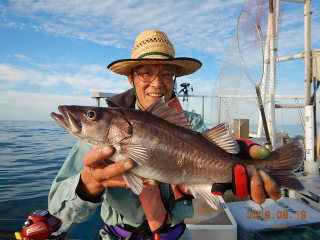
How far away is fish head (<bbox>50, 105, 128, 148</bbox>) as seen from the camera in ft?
7.12

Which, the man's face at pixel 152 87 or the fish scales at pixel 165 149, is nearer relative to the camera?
the fish scales at pixel 165 149

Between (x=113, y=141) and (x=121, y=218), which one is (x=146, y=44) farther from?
(x=121, y=218)

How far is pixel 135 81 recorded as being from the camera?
3.14m

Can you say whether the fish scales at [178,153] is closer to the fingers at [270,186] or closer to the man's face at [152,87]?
the fingers at [270,186]

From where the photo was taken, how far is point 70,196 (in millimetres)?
2297

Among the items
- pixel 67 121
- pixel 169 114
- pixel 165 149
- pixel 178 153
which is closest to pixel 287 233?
pixel 178 153

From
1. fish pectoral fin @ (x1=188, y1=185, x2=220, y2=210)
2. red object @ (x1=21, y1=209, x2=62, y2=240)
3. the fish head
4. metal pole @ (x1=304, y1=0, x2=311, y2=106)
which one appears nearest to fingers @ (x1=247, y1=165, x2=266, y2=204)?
fish pectoral fin @ (x1=188, y1=185, x2=220, y2=210)

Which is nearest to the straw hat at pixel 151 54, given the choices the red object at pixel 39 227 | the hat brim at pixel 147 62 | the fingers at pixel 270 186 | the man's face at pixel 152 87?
the hat brim at pixel 147 62

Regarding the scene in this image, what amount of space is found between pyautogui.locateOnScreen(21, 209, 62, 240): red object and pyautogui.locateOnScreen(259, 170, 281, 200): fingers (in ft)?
12.2

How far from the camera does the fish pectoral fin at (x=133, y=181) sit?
2.09 metres

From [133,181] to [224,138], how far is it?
4.00ft

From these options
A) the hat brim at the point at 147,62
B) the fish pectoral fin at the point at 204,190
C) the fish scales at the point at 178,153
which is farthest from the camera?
the hat brim at the point at 147,62

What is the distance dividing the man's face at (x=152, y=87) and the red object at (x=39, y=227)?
2858 mm

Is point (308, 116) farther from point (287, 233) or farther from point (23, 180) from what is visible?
point (23, 180)
